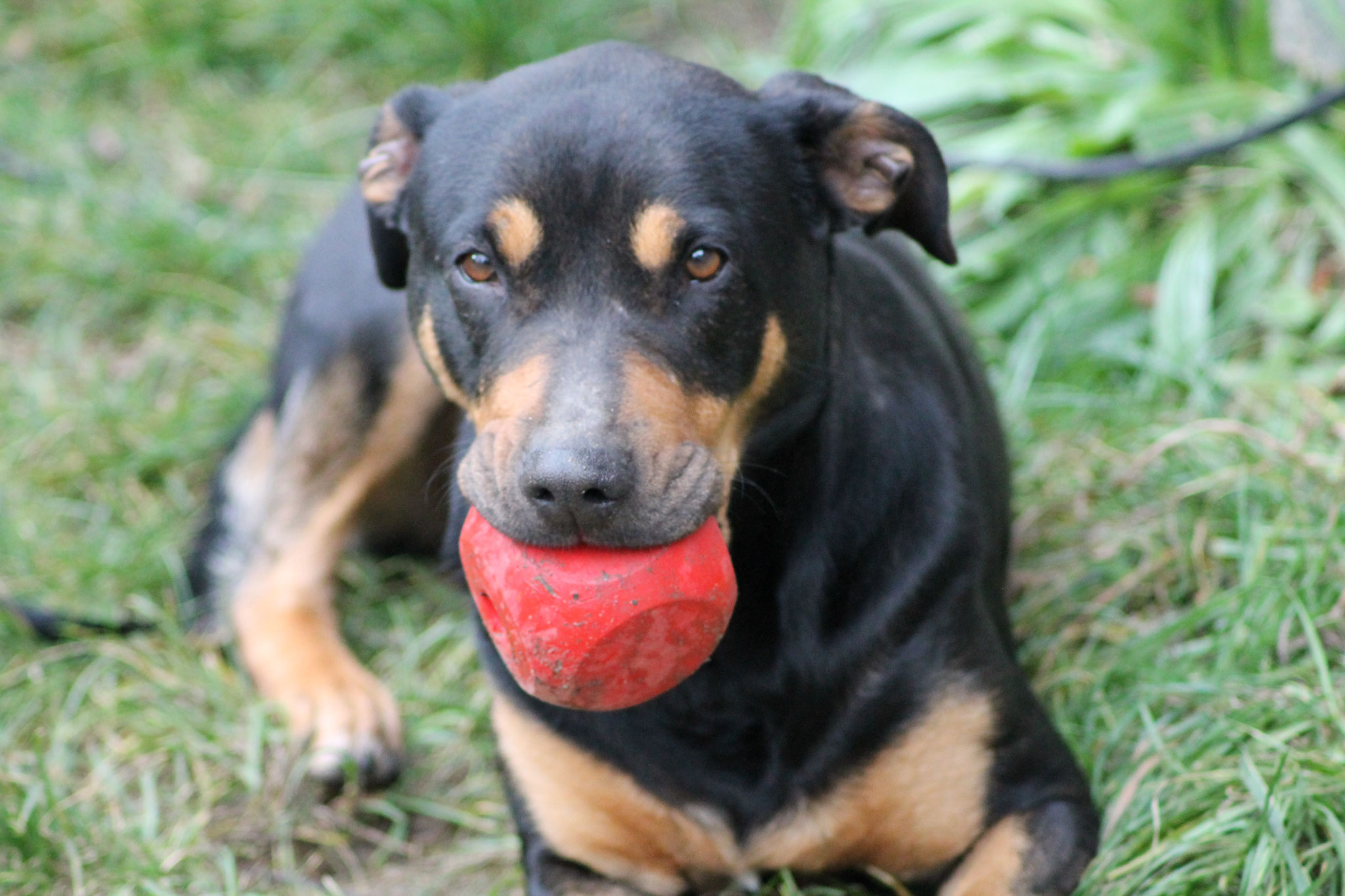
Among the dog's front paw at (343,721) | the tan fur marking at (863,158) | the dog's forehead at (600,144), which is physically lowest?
the dog's front paw at (343,721)

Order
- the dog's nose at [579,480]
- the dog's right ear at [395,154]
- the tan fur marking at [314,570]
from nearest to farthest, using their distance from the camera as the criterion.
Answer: the dog's nose at [579,480]
the dog's right ear at [395,154]
the tan fur marking at [314,570]

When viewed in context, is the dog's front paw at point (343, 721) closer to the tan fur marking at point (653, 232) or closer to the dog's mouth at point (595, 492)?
the dog's mouth at point (595, 492)

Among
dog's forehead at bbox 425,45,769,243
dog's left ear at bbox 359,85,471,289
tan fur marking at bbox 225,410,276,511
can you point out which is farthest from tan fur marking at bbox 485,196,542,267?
tan fur marking at bbox 225,410,276,511

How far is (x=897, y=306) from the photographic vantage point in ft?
10.4

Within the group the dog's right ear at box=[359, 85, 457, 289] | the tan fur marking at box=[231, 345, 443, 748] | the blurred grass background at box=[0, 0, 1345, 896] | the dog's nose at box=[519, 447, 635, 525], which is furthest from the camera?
the tan fur marking at box=[231, 345, 443, 748]

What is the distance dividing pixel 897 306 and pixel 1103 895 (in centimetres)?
123

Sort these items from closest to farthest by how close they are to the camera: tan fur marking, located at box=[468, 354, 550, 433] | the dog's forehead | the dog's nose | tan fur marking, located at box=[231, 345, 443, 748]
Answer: the dog's nose
tan fur marking, located at box=[468, 354, 550, 433]
the dog's forehead
tan fur marking, located at box=[231, 345, 443, 748]

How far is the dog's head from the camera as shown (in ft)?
7.61

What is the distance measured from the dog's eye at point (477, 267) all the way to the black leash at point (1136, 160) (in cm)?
229

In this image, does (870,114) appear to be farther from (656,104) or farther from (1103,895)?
(1103,895)

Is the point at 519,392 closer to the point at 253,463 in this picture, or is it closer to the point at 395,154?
the point at 395,154

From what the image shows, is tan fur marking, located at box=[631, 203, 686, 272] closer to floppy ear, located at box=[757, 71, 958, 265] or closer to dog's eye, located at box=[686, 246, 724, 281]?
dog's eye, located at box=[686, 246, 724, 281]

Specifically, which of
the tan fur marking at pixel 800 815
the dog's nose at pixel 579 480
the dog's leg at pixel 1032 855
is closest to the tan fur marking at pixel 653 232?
the dog's nose at pixel 579 480

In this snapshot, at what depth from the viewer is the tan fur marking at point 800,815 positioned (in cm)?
278
